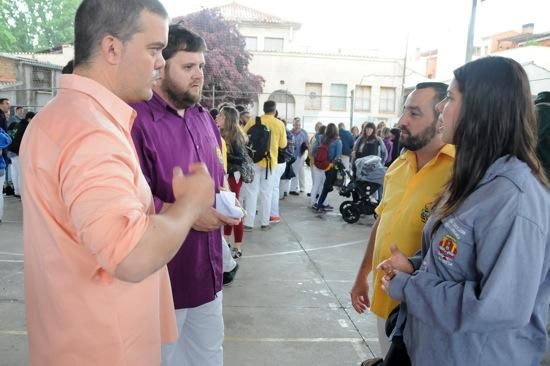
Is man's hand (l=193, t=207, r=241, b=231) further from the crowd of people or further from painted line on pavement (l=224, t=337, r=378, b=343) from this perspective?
painted line on pavement (l=224, t=337, r=378, b=343)

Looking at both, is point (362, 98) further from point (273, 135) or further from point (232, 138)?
point (232, 138)

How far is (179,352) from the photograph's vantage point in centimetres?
248

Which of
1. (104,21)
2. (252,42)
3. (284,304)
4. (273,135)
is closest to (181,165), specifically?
(104,21)

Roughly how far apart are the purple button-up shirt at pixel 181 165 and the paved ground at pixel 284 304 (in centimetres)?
134

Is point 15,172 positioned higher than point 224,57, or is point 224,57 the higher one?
point 224,57

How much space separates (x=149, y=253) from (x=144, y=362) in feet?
1.72

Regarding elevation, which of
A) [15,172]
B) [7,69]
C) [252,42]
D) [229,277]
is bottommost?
[229,277]

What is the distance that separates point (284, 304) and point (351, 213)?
426 centimetres

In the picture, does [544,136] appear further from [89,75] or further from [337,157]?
[337,157]

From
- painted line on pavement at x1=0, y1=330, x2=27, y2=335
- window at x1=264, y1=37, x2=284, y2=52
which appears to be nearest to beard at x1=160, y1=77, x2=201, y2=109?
painted line on pavement at x1=0, y1=330, x2=27, y2=335

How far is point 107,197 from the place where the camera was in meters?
1.12

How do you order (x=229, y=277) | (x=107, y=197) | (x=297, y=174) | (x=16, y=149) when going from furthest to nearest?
1. (x=297, y=174)
2. (x=16, y=149)
3. (x=229, y=277)
4. (x=107, y=197)

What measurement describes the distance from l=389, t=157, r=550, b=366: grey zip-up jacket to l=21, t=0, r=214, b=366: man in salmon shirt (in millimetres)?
841

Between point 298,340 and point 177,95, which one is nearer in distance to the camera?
point 177,95
